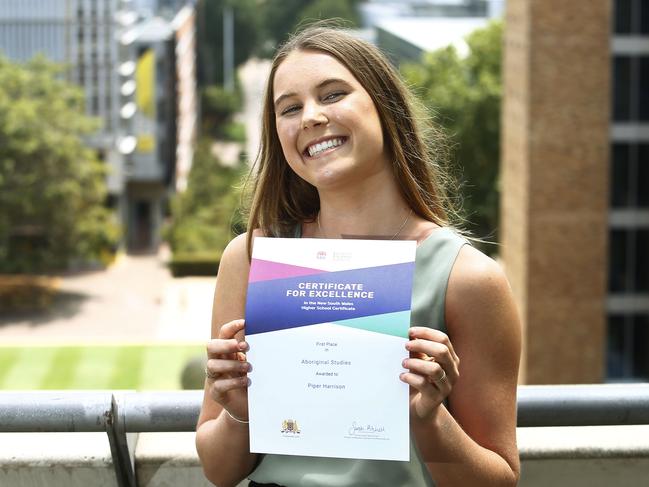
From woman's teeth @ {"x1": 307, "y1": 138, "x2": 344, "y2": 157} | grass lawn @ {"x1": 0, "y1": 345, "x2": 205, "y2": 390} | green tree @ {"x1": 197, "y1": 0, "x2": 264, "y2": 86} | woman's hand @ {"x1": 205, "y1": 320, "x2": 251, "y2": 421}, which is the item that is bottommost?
grass lawn @ {"x1": 0, "y1": 345, "x2": 205, "y2": 390}

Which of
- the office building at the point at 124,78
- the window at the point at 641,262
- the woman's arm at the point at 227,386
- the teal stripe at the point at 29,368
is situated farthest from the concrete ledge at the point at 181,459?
the office building at the point at 124,78

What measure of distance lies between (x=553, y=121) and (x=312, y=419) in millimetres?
26553

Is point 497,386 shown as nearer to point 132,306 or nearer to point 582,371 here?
point 582,371

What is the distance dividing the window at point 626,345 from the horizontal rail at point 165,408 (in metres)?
26.8

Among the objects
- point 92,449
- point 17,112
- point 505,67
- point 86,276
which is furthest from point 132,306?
point 92,449

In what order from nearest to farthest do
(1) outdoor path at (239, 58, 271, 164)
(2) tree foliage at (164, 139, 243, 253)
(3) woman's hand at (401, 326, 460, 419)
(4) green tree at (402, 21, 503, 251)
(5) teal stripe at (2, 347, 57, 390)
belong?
(3) woman's hand at (401, 326, 460, 419)
(5) teal stripe at (2, 347, 57, 390)
(4) green tree at (402, 21, 503, 251)
(2) tree foliage at (164, 139, 243, 253)
(1) outdoor path at (239, 58, 271, 164)

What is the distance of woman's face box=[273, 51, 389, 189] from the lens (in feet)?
8.09

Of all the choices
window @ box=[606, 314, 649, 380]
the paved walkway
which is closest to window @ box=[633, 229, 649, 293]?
window @ box=[606, 314, 649, 380]

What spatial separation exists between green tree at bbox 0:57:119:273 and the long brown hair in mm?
41768

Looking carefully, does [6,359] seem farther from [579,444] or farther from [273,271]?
[273,271]

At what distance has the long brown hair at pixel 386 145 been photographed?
2.50m

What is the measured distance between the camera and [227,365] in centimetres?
233

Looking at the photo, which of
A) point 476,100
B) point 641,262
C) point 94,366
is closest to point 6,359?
point 94,366
